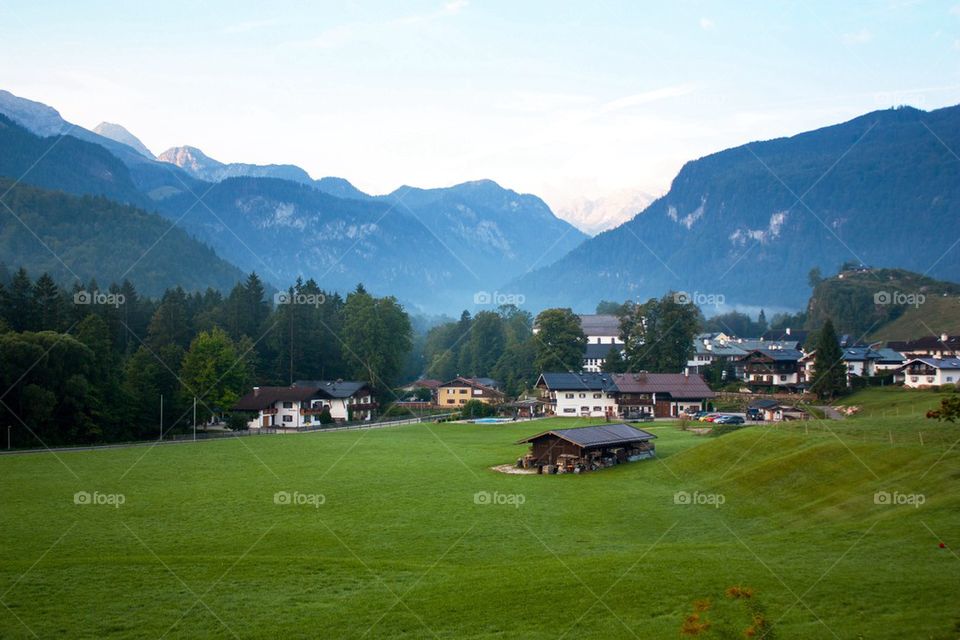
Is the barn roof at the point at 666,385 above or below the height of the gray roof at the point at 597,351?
below

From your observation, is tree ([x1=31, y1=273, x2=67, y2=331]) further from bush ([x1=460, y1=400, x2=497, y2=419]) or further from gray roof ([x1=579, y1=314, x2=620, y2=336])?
gray roof ([x1=579, y1=314, x2=620, y2=336])

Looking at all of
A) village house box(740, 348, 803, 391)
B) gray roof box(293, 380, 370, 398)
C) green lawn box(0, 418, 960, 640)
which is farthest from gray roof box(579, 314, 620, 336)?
green lawn box(0, 418, 960, 640)

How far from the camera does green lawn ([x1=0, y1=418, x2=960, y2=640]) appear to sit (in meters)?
19.7

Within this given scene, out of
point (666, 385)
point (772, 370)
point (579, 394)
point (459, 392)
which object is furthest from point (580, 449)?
point (459, 392)

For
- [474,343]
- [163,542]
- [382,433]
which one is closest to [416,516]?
[163,542]

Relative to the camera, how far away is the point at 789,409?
221 ft

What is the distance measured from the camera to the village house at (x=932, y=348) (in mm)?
93719

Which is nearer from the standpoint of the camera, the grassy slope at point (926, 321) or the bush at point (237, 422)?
the bush at point (237, 422)

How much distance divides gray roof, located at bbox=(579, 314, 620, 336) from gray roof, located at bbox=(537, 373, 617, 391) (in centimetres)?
7642

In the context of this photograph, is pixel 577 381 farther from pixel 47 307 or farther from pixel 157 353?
pixel 47 307

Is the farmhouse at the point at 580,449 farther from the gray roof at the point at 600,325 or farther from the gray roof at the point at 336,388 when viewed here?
the gray roof at the point at 600,325

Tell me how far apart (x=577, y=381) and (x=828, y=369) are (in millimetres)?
24330

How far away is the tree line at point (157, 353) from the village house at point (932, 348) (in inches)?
2411

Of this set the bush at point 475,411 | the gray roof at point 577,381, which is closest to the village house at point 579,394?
the gray roof at point 577,381
